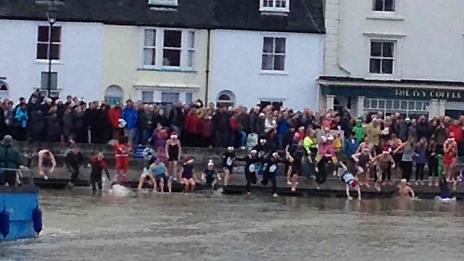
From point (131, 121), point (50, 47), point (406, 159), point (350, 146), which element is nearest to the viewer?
point (406, 159)

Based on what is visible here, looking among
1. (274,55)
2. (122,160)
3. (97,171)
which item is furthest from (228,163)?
(274,55)

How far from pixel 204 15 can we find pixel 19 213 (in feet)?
105

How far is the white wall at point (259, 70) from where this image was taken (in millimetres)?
62406

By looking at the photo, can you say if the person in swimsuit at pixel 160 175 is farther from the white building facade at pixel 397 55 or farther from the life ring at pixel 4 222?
the white building facade at pixel 397 55

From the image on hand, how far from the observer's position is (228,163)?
153ft

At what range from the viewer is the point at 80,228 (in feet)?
114

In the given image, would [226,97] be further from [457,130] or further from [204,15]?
[457,130]

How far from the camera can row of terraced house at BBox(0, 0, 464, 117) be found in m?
61.8

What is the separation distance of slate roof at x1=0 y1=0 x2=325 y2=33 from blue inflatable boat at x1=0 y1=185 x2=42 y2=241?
99.7 ft

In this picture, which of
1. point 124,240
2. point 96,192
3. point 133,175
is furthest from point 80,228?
point 133,175

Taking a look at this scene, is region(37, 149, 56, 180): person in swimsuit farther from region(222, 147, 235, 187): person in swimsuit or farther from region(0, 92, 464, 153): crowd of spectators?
region(222, 147, 235, 187): person in swimsuit

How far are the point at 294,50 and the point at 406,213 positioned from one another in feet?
71.5

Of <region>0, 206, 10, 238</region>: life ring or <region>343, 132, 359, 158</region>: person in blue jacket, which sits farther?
<region>343, 132, 359, 158</region>: person in blue jacket

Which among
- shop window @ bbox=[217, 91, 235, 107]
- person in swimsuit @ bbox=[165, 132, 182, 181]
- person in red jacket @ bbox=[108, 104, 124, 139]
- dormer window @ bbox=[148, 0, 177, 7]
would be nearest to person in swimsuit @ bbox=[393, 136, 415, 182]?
person in swimsuit @ bbox=[165, 132, 182, 181]
